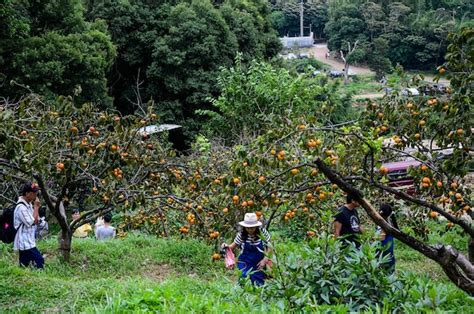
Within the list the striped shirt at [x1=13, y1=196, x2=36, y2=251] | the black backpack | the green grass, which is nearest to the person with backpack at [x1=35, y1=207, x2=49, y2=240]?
the green grass

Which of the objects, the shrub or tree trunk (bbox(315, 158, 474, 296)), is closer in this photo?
the shrub

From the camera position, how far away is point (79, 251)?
756 cm

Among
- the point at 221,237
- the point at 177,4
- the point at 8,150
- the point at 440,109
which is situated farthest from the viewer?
the point at 177,4

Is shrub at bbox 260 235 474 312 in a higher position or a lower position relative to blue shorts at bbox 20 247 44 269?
higher

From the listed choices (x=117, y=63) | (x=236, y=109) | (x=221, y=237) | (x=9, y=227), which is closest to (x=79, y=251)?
(x=9, y=227)

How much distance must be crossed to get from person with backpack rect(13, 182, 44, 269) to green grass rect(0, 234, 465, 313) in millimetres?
176

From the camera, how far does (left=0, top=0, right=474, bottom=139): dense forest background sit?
14.6 metres

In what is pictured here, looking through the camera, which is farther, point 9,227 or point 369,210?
point 9,227

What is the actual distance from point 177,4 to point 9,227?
14.7 m

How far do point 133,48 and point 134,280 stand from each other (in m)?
15.7

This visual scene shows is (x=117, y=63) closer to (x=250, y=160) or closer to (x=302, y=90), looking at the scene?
(x=302, y=90)

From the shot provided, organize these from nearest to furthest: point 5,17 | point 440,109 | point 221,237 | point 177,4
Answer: point 440,109 → point 221,237 → point 5,17 → point 177,4

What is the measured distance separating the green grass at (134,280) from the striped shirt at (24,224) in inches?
9.4

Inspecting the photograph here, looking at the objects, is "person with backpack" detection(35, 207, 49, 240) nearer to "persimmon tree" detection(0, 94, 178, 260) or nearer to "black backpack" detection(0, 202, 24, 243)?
"black backpack" detection(0, 202, 24, 243)
